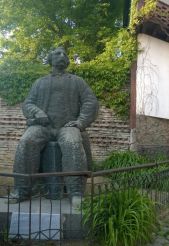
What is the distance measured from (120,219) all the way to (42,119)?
82.8 inches

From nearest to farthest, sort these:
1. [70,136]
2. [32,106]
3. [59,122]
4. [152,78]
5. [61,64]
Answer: [70,136] → [59,122] → [32,106] → [61,64] → [152,78]

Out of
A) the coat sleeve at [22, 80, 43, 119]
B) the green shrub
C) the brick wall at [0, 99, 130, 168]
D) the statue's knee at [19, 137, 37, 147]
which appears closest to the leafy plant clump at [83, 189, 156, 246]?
the statue's knee at [19, 137, 37, 147]

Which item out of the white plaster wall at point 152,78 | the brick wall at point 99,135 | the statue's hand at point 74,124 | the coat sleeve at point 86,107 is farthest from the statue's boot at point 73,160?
the white plaster wall at point 152,78


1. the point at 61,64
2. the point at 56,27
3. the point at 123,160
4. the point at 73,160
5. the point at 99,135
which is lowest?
the point at 123,160

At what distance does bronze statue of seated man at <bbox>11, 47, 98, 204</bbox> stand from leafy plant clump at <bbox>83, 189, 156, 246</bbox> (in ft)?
2.74

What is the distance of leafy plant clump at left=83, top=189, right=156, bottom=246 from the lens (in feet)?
13.6

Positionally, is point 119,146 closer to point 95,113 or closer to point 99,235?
point 95,113

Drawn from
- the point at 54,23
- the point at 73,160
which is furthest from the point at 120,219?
the point at 54,23

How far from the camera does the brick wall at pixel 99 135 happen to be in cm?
1174

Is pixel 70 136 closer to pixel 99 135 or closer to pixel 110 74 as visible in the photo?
pixel 99 135

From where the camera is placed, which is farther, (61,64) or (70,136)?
(61,64)

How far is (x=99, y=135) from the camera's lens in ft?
38.8

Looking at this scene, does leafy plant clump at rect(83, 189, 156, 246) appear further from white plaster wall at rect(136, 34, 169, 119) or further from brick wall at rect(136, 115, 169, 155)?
white plaster wall at rect(136, 34, 169, 119)

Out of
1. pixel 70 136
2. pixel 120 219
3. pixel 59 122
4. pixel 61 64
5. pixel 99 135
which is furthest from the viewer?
pixel 99 135
